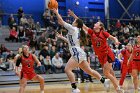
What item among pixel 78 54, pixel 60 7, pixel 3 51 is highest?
pixel 60 7

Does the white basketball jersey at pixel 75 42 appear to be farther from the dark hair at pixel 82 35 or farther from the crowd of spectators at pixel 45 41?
the crowd of spectators at pixel 45 41

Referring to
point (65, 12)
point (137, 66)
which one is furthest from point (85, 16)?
point (137, 66)

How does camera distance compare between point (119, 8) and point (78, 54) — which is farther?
point (119, 8)

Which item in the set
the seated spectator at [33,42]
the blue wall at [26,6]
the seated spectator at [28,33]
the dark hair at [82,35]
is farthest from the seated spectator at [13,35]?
the dark hair at [82,35]

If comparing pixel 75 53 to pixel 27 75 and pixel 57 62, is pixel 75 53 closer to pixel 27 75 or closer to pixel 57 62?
pixel 27 75

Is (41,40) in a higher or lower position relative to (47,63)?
higher

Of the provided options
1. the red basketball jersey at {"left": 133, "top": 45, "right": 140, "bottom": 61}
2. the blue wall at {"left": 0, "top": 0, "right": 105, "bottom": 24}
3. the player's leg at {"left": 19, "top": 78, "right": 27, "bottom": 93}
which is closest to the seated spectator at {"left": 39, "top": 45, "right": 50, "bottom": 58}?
the blue wall at {"left": 0, "top": 0, "right": 105, "bottom": 24}

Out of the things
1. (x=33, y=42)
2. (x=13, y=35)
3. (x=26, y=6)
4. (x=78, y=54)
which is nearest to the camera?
(x=78, y=54)

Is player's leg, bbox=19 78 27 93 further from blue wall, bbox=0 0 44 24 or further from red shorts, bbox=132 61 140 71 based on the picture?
blue wall, bbox=0 0 44 24

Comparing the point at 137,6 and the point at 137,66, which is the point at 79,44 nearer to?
the point at 137,66

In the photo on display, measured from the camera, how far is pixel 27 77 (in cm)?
1111

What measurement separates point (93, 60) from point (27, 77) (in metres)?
12.3

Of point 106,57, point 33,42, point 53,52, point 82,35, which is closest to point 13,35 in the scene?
point 33,42

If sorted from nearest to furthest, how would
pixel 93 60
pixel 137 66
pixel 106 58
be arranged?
pixel 106 58, pixel 137 66, pixel 93 60
